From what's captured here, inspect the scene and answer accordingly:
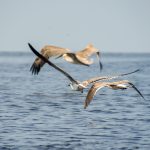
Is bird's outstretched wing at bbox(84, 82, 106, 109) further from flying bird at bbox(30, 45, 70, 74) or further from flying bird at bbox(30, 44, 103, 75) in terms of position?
flying bird at bbox(30, 45, 70, 74)

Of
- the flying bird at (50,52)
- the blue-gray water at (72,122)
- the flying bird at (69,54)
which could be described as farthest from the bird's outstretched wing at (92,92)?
the flying bird at (50,52)

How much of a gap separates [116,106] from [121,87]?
1191 centimetres

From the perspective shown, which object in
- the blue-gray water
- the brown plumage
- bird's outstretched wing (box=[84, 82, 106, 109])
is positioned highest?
the brown plumage

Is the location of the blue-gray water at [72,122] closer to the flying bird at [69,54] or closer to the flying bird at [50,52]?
the flying bird at [50,52]

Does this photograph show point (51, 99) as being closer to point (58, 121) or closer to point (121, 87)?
point (58, 121)

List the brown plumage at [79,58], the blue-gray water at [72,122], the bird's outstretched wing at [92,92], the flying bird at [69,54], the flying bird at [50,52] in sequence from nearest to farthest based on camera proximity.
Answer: the bird's outstretched wing at [92,92], the blue-gray water at [72,122], the brown plumage at [79,58], the flying bird at [69,54], the flying bird at [50,52]

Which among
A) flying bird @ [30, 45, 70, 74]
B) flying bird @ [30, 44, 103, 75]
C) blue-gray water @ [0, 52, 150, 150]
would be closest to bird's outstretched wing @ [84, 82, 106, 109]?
blue-gray water @ [0, 52, 150, 150]

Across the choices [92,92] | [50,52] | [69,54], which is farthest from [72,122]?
[92,92]

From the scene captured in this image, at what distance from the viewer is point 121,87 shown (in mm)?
17688

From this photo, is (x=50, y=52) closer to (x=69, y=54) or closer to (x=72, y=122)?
(x=69, y=54)

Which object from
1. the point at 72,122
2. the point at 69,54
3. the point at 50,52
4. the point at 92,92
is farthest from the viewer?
the point at 72,122

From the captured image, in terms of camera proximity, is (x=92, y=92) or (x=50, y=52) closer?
(x=92, y=92)

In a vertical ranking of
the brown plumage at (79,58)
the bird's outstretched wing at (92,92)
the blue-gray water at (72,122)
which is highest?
the brown plumage at (79,58)

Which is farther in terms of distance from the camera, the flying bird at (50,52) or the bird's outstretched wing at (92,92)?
the flying bird at (50,52)
